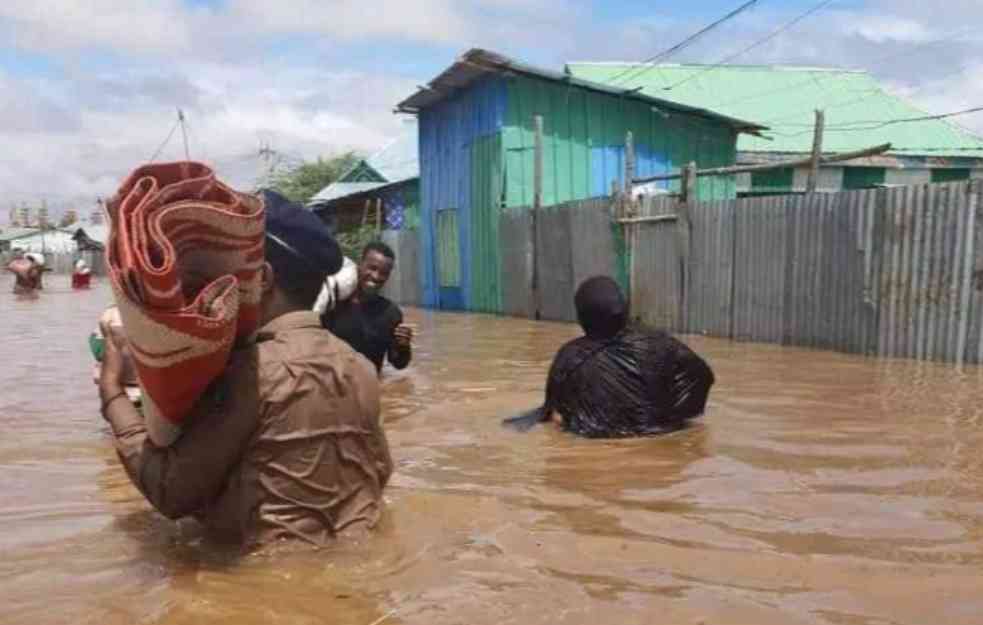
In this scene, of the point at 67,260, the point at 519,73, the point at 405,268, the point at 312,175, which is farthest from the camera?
the point at 67,260

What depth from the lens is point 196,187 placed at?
8.47ft

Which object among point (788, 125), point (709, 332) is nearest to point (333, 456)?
point (709, 332)

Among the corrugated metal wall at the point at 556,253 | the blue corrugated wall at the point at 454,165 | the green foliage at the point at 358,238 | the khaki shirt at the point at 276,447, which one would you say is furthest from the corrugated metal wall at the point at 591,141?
the khaki shirt at the point at 276,447

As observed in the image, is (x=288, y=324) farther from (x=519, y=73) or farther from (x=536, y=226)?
(x=519, y=73)

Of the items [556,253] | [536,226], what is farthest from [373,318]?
[536,226]

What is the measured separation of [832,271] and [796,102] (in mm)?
14776

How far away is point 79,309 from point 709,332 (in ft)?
51.3

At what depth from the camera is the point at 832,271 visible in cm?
1054

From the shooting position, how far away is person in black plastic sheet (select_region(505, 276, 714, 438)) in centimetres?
573

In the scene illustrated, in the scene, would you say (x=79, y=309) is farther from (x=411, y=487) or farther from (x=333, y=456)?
(x=333, y=456)

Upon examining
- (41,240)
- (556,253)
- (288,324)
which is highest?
(288,324)

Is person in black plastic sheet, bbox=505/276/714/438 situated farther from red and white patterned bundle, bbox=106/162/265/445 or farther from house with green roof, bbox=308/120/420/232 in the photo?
house with green roof, bbox=308/120/420/232

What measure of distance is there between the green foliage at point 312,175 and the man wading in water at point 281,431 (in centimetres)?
4524

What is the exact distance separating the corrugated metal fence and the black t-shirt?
480 centimetres
